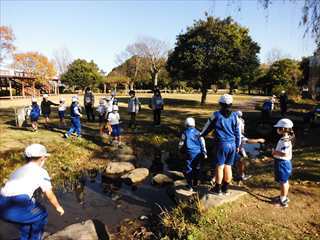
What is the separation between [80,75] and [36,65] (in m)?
9.50

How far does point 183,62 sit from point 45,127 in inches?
652

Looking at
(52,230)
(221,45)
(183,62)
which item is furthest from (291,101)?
(52,230)

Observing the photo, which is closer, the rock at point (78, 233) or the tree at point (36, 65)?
the rock at point (78, 233)

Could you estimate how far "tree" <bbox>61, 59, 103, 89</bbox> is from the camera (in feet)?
187

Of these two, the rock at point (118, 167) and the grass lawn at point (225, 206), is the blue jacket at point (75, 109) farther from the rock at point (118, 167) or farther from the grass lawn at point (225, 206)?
the rock at point (118, 167)

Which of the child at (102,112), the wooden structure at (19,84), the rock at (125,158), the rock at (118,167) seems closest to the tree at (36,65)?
the wooden structure at (19,84)

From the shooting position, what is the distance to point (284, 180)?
596 centimetres

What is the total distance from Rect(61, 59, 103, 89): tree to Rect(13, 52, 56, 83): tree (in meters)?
7.44

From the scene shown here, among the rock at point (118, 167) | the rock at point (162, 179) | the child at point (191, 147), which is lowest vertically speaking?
the rock at point (162, 179)

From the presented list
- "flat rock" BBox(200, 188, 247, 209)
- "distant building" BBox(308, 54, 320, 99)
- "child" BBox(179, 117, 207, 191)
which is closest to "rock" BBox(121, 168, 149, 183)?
"child" BBox(179, 117, 207, 191)

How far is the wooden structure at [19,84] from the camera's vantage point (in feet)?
116

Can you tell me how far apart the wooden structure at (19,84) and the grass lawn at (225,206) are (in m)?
22.4

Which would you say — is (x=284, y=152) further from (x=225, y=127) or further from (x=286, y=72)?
(x=286, y=72)

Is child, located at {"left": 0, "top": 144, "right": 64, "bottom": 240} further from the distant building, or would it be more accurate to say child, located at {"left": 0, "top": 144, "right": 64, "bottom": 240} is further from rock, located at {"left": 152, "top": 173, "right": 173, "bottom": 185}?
the distant building
